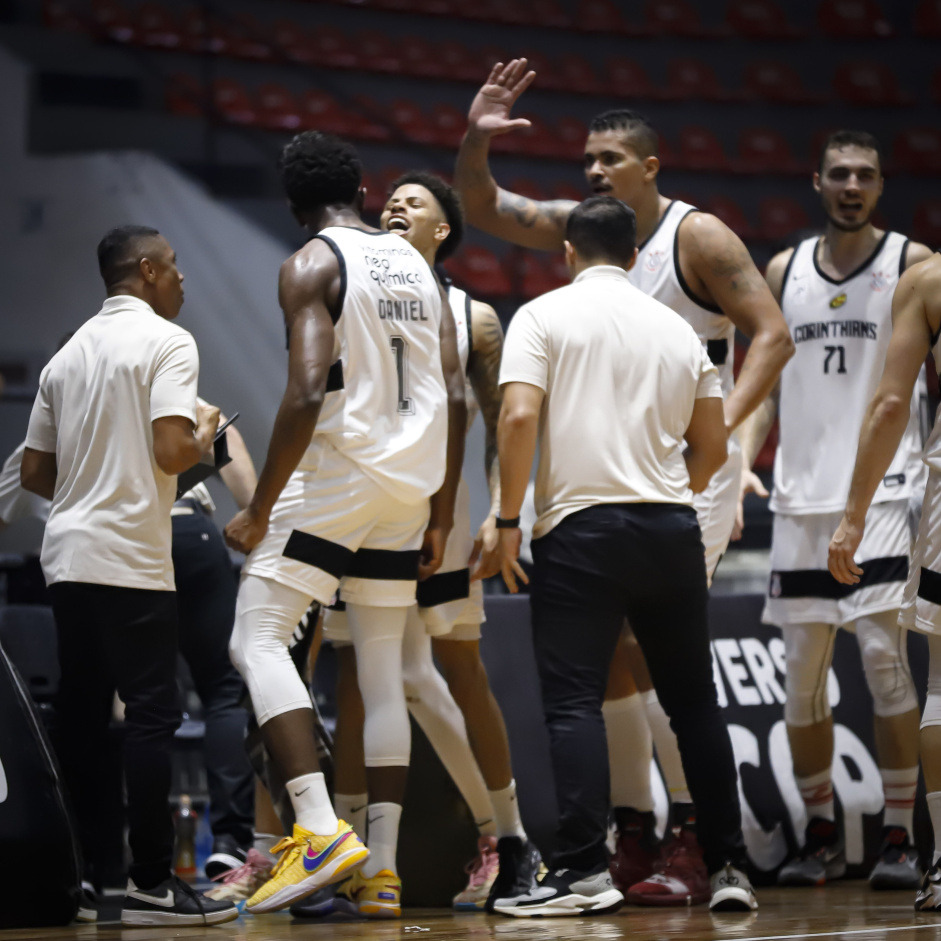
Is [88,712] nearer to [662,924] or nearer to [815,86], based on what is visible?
[662,924]

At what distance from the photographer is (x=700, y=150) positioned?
532 inches

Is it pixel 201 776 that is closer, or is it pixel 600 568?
pixel 600 568

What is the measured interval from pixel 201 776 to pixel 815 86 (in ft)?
33.8

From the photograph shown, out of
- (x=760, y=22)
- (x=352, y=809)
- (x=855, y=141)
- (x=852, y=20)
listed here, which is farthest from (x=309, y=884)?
(x=852, y=20)

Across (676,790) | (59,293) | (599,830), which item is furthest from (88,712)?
(59,293)

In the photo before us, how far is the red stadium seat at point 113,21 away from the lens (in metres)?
11.1

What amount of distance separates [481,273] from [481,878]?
863cm

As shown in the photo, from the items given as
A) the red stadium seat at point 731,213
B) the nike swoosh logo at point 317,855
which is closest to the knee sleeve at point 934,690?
the nike swoosh logo at point 317,855

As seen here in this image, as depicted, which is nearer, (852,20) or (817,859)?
(817,859)

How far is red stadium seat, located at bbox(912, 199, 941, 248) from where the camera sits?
493 inches

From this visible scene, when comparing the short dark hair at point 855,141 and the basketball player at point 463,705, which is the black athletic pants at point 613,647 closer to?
the basketball player at point 463,705

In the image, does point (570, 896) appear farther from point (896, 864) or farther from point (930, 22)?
point (930, 22)

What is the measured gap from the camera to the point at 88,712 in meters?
3.72

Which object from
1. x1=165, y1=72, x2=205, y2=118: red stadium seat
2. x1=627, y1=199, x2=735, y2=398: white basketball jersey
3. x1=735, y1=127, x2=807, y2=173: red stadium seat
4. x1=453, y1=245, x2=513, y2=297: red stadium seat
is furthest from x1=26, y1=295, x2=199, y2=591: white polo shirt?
x1=735, y1=127, x2=807, y2=173: red stadium seat
